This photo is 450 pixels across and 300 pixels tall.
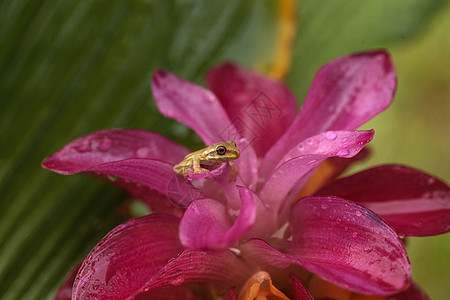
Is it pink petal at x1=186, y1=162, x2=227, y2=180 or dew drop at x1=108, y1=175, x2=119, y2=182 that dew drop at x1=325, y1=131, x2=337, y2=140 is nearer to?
pink petal at x1=186, y1=162, x2=227, y2=180

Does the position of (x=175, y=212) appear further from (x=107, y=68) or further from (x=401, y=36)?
(x=401, y=36)

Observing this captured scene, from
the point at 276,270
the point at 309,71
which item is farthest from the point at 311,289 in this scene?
the point at 309,71

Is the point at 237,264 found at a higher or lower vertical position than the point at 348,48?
lower

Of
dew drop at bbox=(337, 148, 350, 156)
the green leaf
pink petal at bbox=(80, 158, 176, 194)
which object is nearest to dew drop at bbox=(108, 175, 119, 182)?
pink petal at bbox=(80, 158, 176, 194)

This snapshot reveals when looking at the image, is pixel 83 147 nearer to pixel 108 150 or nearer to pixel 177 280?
pixel 108 150

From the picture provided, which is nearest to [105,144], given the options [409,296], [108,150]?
[108,150]

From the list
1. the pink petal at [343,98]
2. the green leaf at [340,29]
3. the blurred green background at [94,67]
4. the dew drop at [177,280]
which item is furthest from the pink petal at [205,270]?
the green leaf at [340,29]
